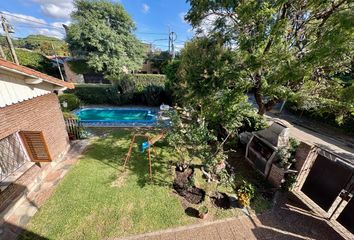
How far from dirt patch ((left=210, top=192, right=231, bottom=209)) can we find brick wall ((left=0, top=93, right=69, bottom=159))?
7.20 metres

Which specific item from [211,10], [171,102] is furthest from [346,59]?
[171,102]

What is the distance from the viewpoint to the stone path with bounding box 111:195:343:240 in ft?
15.4

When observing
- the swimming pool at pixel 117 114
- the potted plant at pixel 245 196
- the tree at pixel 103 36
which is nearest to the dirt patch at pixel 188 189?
the potted plant at pixel 245 196

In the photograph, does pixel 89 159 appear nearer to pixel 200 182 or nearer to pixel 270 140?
pixel 200 182

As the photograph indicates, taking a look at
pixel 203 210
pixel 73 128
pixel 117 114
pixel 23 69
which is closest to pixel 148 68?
pixel 117 114

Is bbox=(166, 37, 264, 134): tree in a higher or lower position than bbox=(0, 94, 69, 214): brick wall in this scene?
higher

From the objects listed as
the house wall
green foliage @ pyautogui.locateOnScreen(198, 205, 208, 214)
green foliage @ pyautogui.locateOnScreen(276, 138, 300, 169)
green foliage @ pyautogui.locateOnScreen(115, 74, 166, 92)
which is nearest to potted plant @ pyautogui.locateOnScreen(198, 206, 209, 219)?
green foliage @ pyautogui.locateOnScreen(198, 205, 208, 214)

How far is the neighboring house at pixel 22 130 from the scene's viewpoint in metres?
4.79

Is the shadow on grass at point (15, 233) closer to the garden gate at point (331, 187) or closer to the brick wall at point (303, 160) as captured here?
the brick wall at point (303, 160)

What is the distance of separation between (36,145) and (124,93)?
526 inches

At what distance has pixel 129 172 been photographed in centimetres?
719

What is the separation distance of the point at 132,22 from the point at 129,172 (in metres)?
26.4

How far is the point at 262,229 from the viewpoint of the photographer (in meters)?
5.03

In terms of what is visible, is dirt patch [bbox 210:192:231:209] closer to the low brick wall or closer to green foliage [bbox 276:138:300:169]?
the low brick wall
